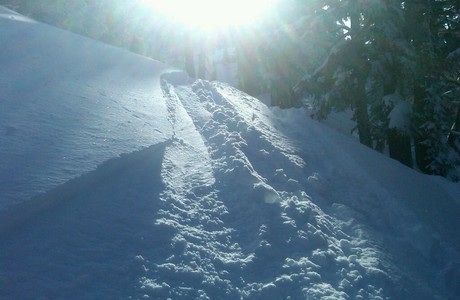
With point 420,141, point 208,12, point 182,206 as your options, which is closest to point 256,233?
point 182,206

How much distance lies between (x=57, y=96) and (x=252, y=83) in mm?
16506

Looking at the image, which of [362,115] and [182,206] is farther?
[362,115]

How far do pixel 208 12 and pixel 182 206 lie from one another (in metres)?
26.0

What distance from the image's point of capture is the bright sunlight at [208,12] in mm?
22934

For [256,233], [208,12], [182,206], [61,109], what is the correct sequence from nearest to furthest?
1. [256,233]
2. [182,206]
3. [61,109]
4. [208,12]

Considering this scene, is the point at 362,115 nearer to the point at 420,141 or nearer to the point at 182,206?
the point at 420,141

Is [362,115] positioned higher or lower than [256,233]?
higher

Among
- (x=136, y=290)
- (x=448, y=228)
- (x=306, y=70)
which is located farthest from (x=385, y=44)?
(x=136, y=290)

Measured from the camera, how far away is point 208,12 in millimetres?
29828

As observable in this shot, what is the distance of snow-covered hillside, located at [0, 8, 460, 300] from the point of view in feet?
13.4

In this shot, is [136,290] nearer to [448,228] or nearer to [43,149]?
[43,149]

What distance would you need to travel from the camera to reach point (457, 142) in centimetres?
1641

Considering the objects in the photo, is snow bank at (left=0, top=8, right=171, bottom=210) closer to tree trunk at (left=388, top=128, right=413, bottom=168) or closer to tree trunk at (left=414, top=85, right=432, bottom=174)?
tree trunk at (left=388, top=128, right=413, bottom=168)

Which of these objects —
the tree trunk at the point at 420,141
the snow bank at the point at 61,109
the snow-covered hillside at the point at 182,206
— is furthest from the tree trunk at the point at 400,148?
Answer: the snow bank at the point at 61,109
